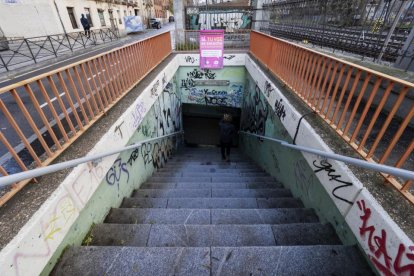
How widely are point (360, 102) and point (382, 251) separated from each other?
10.7 feet

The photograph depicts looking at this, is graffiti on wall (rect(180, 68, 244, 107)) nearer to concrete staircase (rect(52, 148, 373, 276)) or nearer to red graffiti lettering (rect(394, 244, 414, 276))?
concrete staircase (rect(52, 148, 373, 276))

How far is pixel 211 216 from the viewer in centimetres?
312

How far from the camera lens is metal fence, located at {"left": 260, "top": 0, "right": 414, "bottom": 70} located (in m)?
4.71

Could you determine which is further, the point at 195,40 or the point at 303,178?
the point at 195,40

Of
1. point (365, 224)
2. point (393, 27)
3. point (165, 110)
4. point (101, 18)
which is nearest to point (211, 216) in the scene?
point (365, 224)

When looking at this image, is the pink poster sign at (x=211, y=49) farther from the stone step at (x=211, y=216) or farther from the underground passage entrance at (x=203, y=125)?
the stone step at (x=211, y=216)

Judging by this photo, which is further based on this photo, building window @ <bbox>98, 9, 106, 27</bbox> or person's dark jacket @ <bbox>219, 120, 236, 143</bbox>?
building window @ <bbox>98, 9, 106, 27</bbox>

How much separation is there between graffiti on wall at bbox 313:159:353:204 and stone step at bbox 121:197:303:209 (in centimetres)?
111

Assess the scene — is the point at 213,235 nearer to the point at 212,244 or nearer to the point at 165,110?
the point at 212,244

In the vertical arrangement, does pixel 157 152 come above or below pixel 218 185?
below

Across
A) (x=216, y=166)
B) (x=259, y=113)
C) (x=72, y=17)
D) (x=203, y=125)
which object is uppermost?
(x=72, y=17)

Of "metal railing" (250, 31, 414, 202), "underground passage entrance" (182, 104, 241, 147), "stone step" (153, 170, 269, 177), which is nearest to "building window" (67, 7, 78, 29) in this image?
"underground passage entrance" (182, 104, 241, 147)

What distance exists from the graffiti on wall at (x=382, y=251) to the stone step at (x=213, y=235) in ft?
2.07

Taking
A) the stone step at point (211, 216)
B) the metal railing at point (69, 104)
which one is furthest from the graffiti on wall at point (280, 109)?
the metal railing at point (69, 104)
